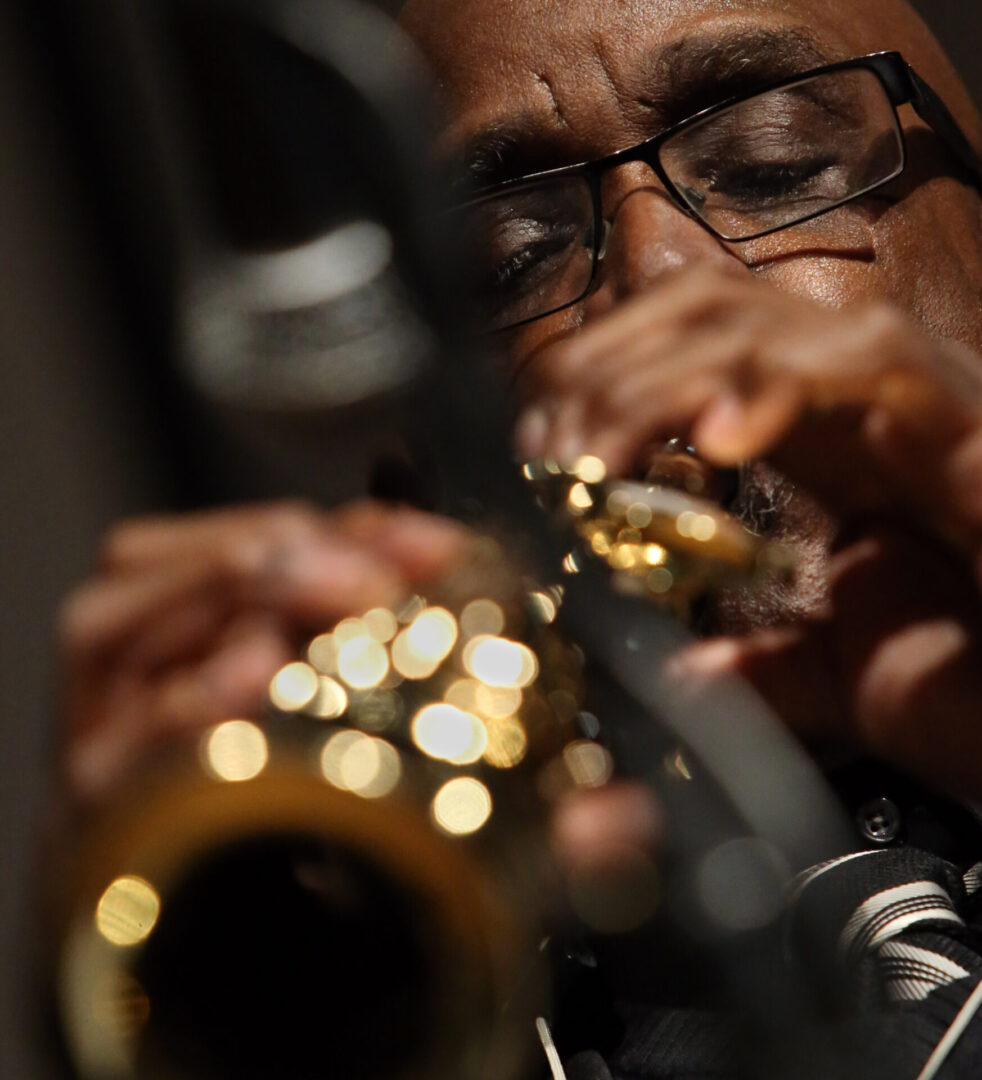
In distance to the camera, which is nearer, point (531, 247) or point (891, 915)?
point (891, 915)

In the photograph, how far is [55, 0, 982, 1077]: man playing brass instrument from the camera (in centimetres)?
69

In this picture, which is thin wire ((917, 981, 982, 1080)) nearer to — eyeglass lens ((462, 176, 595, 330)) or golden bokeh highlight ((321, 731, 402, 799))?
golden bokeh highlight ((321, 731, 402, 799))

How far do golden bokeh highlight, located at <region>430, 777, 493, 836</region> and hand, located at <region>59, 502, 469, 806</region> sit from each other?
12 centimetres

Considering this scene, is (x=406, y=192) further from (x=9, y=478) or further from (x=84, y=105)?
(x=9, y=478)

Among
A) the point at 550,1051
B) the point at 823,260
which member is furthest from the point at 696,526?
the point at 823,260

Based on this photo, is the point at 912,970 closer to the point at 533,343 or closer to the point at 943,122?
the point at 533,343

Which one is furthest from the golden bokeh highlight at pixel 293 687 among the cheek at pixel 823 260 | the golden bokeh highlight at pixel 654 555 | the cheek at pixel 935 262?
the cheek at pixel 935 262

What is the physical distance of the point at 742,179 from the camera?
1.10 metres

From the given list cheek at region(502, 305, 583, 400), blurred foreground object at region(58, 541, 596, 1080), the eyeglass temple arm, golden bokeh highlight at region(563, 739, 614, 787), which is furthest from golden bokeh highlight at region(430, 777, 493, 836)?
the eyeglass temple arm

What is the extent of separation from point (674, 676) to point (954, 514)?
0.65ft

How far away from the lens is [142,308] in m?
1.67

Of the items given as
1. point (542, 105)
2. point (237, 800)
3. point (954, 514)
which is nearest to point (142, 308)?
point (542, 105)

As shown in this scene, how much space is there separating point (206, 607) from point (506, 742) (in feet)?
0.69

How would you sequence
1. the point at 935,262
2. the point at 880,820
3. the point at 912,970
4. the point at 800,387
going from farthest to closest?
the point at 935,262 < the point at 880,820 < the point at 912,970 < the point at 800,387
